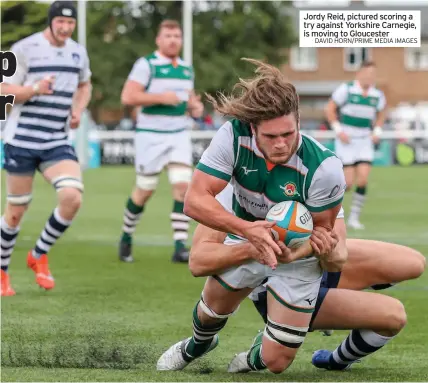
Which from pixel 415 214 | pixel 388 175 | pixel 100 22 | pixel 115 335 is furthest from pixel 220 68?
pixel 115 335

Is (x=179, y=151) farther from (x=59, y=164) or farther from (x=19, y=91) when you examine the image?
(x=19, y=91)

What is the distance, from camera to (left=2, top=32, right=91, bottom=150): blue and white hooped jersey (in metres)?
8.99

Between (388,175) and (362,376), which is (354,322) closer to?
(362,376)

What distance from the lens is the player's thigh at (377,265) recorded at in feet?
20.0

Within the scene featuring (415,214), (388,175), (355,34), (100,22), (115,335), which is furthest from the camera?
(100,22)

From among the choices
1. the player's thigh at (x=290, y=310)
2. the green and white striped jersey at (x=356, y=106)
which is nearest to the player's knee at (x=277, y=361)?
the player's thigh at (x=290, y=310)

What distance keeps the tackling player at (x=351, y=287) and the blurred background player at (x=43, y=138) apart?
3.08 m

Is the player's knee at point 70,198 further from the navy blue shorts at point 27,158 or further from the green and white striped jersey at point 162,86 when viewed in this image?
the green and white striped jersey at point 162,86

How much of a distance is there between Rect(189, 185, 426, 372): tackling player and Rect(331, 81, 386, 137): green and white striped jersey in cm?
1003

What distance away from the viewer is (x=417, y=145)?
34094 mm

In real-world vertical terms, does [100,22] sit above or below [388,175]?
above

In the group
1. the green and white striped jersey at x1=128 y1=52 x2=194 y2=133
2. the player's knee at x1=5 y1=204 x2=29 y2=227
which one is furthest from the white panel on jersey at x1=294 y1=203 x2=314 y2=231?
the green and white striped jersey at x1=128 y1=52 x2=194 y2=133

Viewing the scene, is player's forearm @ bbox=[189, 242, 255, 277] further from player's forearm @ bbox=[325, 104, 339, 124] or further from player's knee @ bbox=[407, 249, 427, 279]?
player's forearm @ bbox=[325, 104, 339, 124]

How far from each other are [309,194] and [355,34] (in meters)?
0.96
